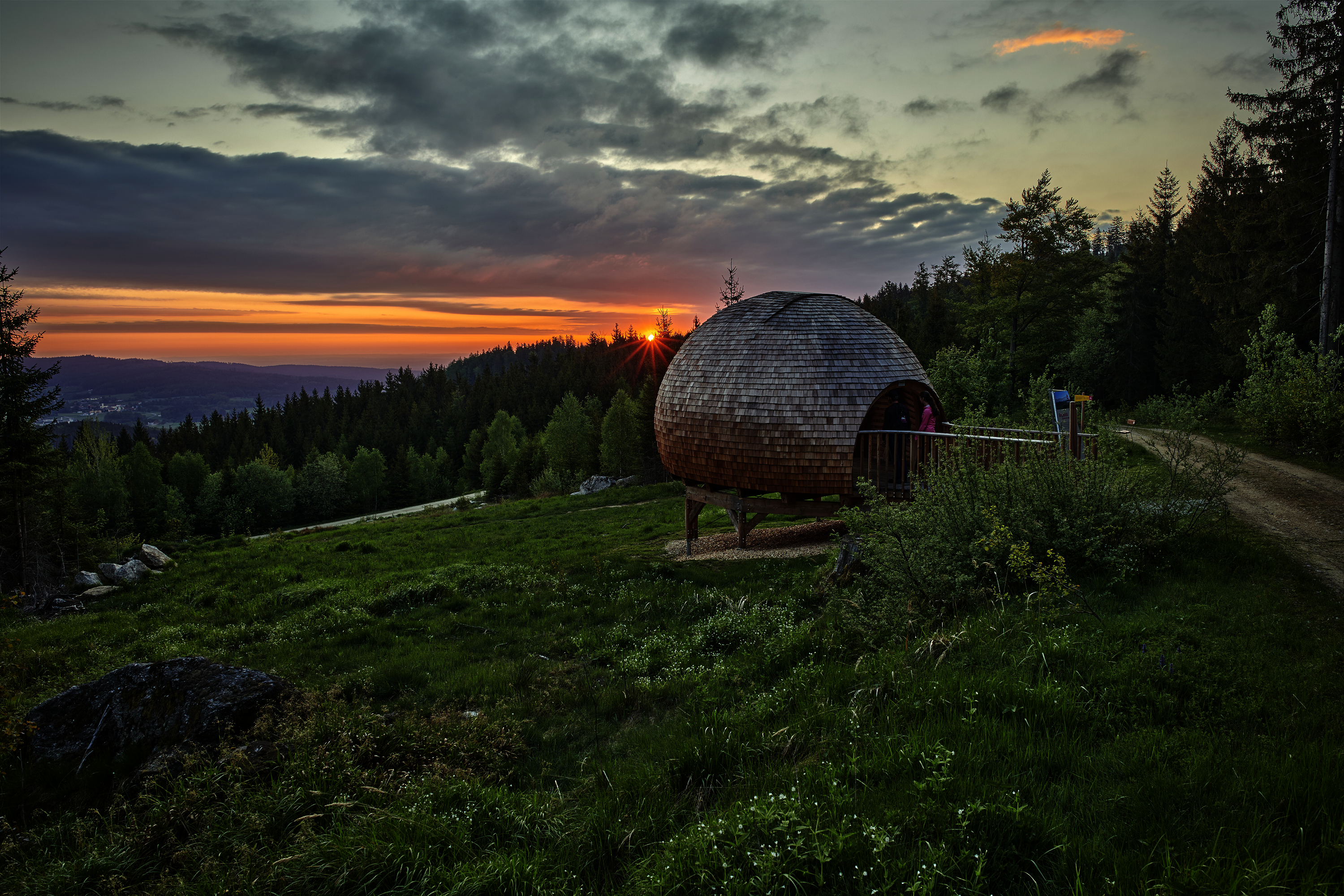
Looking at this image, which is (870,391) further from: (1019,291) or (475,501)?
(475,501)

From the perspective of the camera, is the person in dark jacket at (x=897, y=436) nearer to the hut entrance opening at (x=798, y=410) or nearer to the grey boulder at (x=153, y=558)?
the hut entrance opening at (x=798, y=410)

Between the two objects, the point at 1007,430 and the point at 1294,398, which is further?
the point at 1294,398

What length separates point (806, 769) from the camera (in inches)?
163

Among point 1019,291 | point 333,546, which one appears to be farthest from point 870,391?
point 1019,291

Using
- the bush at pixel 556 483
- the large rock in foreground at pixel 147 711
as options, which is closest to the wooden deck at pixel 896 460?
the large rock in foreground at pixel 147 711

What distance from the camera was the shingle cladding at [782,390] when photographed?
1433 cm

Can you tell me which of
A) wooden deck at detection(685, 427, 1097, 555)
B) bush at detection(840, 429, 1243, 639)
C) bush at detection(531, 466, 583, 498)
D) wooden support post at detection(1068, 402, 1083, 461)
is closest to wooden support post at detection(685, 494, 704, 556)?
wooden deck at detection(685, 427, 1097, 555)

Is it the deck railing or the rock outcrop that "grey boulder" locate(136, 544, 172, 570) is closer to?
the deck railing

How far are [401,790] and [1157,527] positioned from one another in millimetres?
9255

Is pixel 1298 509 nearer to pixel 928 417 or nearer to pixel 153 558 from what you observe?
pixel 928 417

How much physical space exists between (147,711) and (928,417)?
50.0ft

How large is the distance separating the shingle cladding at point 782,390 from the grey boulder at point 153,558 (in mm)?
16893

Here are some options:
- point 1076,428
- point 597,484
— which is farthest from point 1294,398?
point 597,484

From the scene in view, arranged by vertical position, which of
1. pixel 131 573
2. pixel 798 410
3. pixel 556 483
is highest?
pixel 798 410
